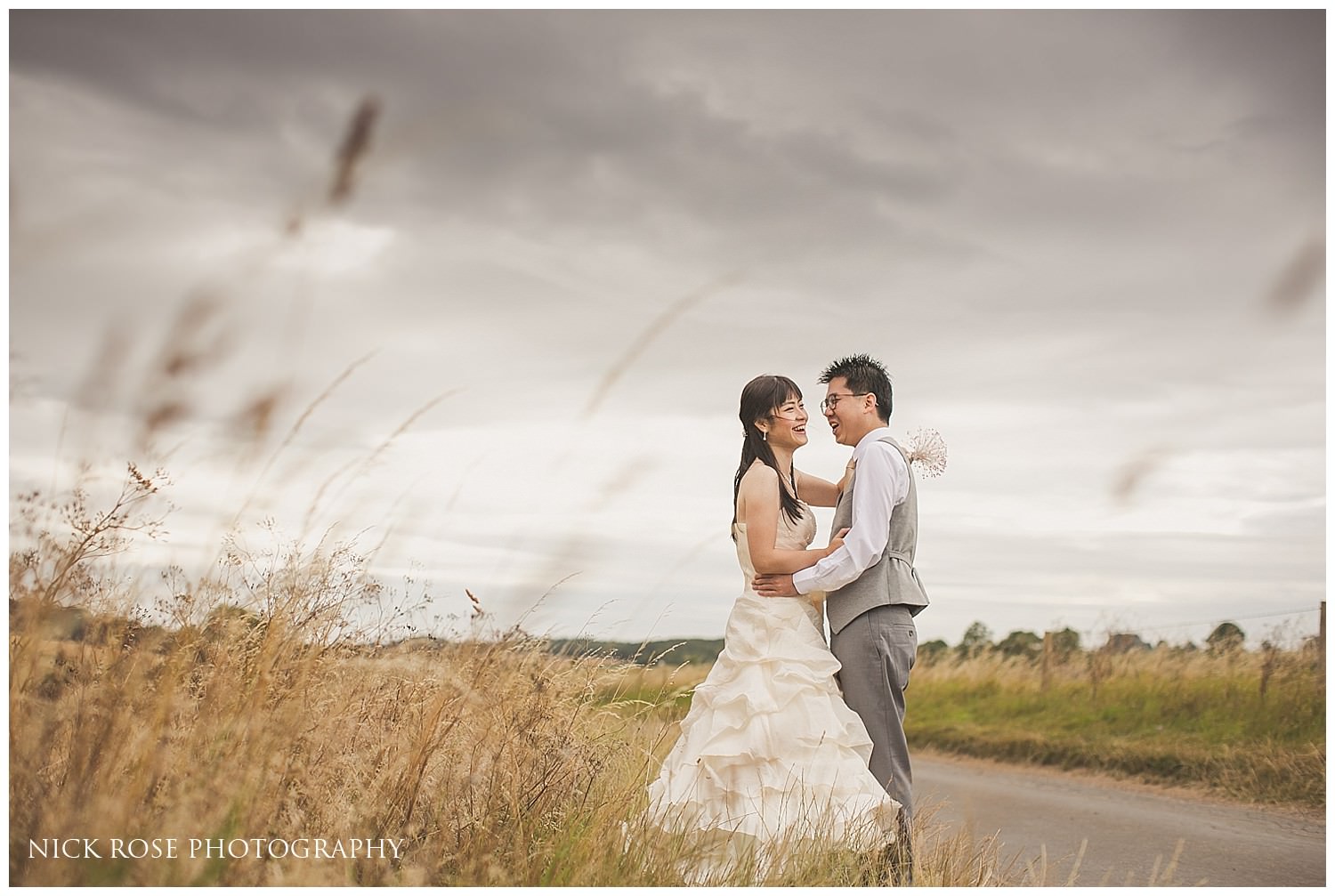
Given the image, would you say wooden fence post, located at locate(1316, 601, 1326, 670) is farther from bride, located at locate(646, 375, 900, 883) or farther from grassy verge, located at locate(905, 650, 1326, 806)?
bride, located at locate(646, 375, 900, 883)

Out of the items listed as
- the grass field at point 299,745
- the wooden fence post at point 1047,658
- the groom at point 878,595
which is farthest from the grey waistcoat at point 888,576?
the wooden fence post at point 1047,658

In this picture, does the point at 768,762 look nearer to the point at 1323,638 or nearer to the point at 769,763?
the point at 769,763

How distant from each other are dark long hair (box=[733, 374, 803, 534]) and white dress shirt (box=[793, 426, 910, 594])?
0.92 ft

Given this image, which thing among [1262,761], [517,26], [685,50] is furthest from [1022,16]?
[1262,761]

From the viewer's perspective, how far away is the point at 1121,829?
587cm

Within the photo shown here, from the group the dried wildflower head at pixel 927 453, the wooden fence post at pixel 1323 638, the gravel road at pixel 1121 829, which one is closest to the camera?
the dried wildflower head at pixel 927 453

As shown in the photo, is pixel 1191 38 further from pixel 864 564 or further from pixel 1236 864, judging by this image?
pixel 1236 864

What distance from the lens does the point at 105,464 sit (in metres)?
3.32

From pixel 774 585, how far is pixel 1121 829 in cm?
329

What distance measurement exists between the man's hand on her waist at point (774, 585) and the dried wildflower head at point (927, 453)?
0.74 m

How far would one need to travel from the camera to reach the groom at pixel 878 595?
373 centimetres

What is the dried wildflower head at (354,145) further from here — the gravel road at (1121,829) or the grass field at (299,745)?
the gravel road at (1121,829)

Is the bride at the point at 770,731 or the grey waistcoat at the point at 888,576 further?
the grey waistcoat at the point at 888,576

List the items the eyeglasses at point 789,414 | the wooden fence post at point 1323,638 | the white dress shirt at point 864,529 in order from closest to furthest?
the white dress shirt at point 864,529 < the eyeglasses at point 789,414 < the wooden fence post at point 1323,638
